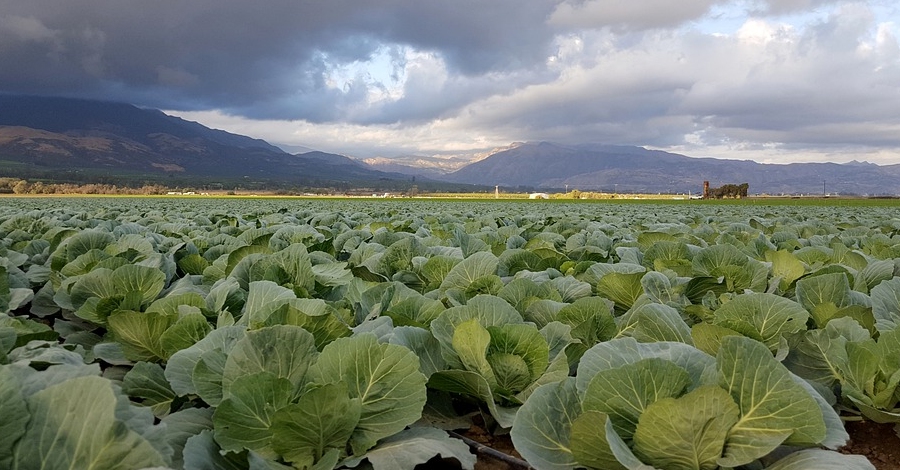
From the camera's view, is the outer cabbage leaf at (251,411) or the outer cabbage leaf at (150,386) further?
the outer cabbage leaf at (150,386)

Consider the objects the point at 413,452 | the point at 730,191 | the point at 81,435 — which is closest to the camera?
the point at 81,435

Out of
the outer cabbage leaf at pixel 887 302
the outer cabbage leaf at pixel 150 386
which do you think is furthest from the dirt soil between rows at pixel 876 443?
the outer cabbage leaf at pixel 150 386

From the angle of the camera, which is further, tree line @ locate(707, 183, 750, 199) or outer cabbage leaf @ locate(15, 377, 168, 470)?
tree line @ locate(707, 183, 750, 199)

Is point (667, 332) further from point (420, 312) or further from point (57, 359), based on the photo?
point (57, 359)

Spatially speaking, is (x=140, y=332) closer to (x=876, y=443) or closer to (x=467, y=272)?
(x=467, y=272)

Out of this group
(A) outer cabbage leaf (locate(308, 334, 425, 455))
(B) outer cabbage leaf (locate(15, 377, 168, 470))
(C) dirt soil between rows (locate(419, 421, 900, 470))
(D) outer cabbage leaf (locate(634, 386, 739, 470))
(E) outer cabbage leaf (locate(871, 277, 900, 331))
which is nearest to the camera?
(B) outer cabbage leaf (locate(15, 377, 168, 470))

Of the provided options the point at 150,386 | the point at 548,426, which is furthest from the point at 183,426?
the point at 548,426

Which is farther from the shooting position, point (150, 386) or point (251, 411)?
point (150, 386)

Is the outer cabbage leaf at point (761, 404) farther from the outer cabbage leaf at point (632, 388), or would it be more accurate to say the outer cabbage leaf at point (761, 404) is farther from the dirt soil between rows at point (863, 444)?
the dirt soil between rows at point (863, 444)

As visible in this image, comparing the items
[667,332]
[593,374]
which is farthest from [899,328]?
[593,374]

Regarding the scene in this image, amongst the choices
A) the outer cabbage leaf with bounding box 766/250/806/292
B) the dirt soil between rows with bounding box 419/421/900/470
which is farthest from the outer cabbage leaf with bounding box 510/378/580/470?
the outer cabbage leaf with bounding box 766/250/806/292

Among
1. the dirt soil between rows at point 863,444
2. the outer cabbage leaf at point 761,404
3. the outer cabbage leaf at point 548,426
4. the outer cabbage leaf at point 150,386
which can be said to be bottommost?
the dirt soil between rows at point 863,444

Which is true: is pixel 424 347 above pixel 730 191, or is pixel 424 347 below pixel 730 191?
below

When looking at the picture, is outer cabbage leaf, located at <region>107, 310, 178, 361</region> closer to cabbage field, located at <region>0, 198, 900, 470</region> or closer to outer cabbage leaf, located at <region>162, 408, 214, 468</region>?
cabbage field, located at <region>0, 198, 900, 470</region>
